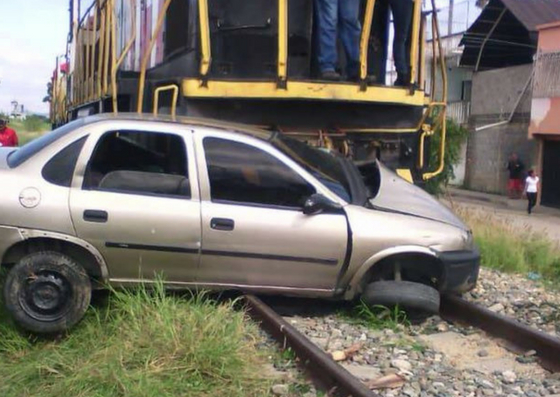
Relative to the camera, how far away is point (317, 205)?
541 cm

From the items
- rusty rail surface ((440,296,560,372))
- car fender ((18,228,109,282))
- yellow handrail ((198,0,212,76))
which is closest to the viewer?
rusty rail surface ((440,296,560,372))

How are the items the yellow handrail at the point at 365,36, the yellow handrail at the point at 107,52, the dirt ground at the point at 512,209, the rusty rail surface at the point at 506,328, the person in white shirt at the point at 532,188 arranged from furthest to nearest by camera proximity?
the person in white shirt at the point at 532,188 < the dirt ground at the point at 512,209 < the yellow handrail at the point at 107,52 < the yellow handrail at the point at 365,36 < the rusty rail surface at the point at 506,328

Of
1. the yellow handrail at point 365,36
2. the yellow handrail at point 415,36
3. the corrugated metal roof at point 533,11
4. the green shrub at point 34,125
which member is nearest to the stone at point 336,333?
the yellow handrail at point 365,36

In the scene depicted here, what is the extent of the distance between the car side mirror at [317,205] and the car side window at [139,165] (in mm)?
853

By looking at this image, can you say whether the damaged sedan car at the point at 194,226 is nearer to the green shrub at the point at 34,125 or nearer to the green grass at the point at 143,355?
the green grass at the point at 143,355

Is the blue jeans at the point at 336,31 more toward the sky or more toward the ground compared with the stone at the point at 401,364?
more toward the sky

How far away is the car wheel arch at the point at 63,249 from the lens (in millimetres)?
5090

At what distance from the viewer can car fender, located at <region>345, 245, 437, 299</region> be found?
5504 mm

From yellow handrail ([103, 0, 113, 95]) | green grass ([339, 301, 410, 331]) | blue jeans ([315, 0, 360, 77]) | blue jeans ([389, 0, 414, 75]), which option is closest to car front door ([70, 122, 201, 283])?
green grass ([339, 301, 410, 331])

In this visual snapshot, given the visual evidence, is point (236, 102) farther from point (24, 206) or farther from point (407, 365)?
point (407, 365)

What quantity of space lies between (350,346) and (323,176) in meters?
1.40

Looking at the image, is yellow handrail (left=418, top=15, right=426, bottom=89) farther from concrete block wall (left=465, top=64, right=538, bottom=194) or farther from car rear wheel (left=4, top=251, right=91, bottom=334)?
concrete block wall (left=465, top=64, right=538, bottom=194)

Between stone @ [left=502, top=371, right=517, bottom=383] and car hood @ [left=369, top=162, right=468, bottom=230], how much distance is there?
4.86 ft

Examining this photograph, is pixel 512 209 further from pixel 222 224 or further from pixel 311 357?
pixel 311 357
